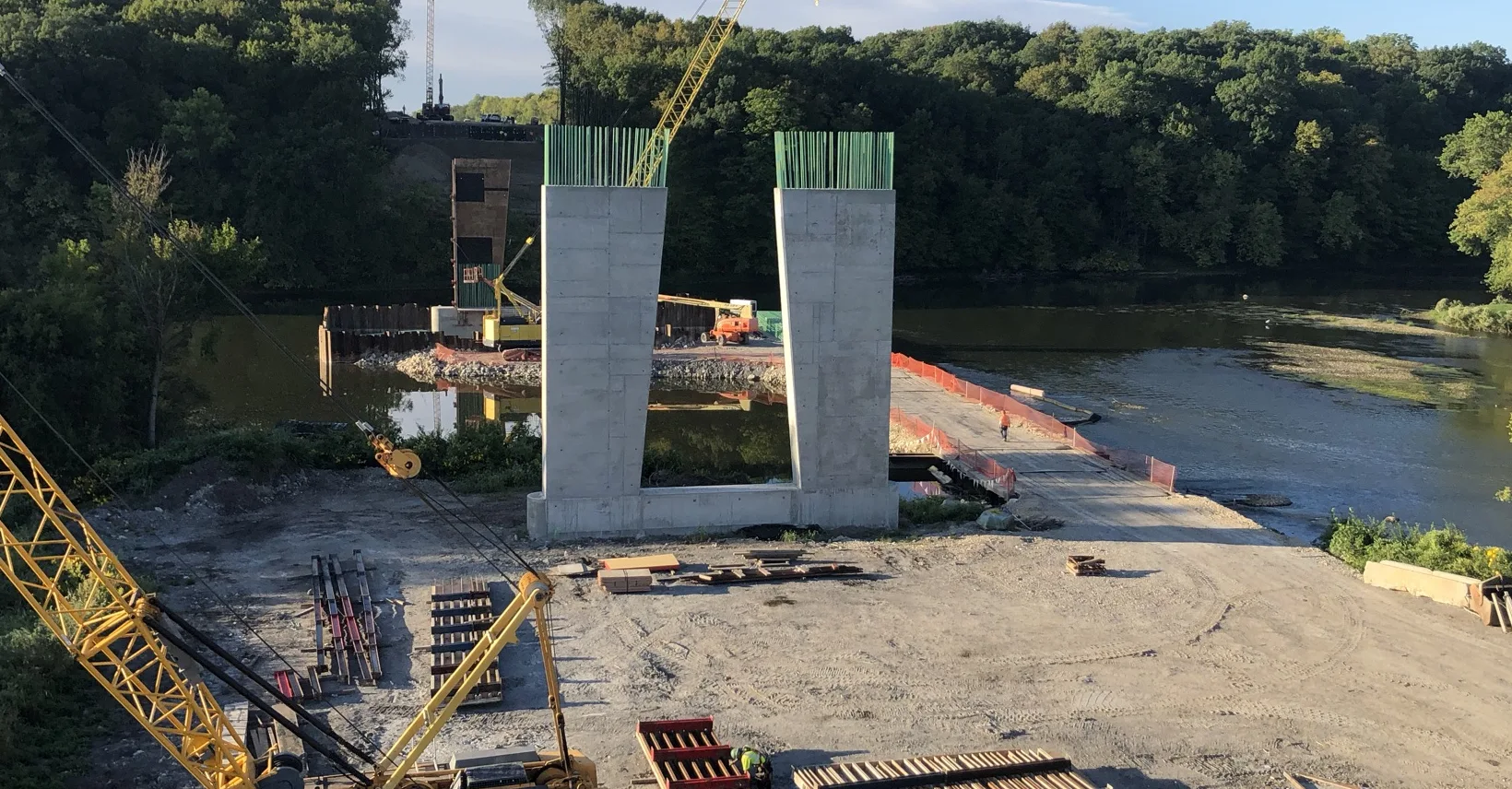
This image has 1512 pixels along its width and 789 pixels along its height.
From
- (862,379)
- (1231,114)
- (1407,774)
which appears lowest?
(1407,774)

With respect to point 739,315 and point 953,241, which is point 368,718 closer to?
point 739,315

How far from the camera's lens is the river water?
1447 inches

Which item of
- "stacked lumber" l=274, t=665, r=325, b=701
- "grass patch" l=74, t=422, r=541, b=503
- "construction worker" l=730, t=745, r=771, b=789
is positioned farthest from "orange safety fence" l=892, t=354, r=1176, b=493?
"stacked lumber" l=274, t=665, r=325, b=701

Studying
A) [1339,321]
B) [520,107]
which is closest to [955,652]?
[1339,321]

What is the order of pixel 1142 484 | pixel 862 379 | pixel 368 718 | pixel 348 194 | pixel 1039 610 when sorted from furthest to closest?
1. pixel 348 194
2. pixel 1142 484
3. pixel 862 379
4. pixel 1039 610
5. pixel 368 718

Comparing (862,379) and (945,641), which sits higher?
(862,379)

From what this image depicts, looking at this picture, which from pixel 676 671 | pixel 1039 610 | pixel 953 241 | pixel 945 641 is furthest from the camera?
pixel 953 241

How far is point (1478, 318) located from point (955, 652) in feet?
201

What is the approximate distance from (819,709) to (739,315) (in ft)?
138

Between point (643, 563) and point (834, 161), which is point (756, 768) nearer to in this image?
point (643, 563)

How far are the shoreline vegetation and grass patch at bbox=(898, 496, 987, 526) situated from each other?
51685 millimetres

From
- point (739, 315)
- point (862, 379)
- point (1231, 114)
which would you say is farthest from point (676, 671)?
point (1231, 114)

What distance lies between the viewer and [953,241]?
95.4 metres

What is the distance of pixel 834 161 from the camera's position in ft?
90.6
